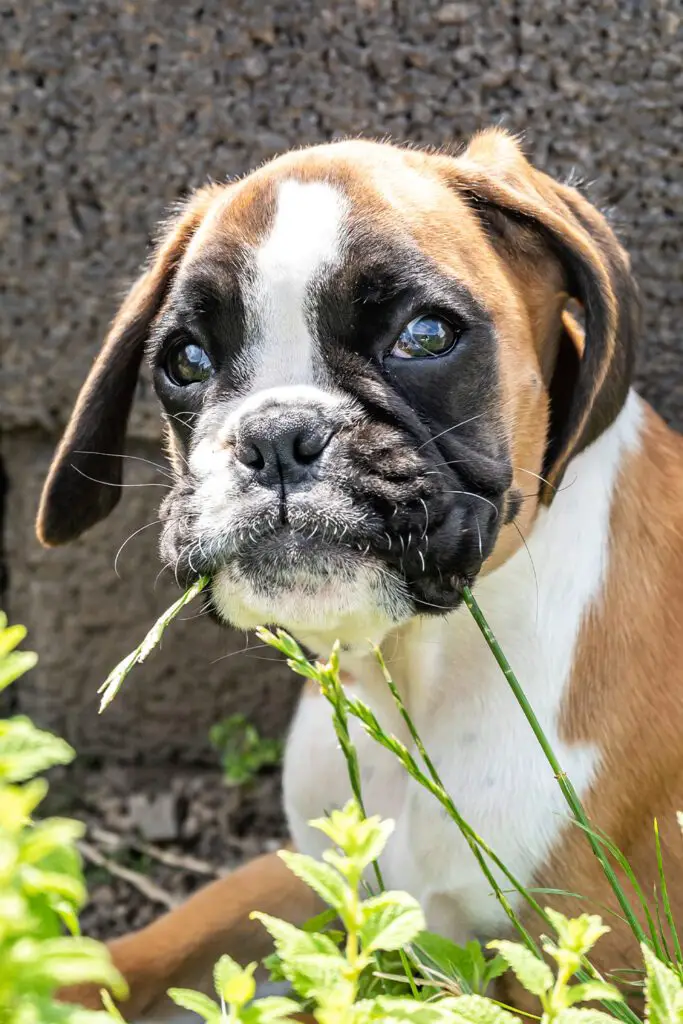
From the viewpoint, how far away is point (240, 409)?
1.76 m

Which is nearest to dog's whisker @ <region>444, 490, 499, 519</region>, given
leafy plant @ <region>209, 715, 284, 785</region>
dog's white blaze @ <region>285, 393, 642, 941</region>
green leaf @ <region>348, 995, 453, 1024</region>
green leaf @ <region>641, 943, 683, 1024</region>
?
dog's white blaze @ <region>285, 393, 642, 941</region>

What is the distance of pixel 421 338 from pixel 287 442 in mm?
316

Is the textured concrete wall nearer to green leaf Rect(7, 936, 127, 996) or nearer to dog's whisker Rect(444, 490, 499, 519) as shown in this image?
dog's whisker Rect(444, 490, 499, 519)

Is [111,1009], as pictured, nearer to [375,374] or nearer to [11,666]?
[11,666]

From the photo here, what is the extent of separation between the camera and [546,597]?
204 cm

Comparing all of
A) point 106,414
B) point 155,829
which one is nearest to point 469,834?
point 106,414

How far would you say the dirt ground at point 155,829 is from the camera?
123 inches

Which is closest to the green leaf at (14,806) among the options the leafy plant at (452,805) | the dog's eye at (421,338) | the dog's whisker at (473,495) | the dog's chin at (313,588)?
the leafy plant at (452,805)

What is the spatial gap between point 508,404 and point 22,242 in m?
1.61

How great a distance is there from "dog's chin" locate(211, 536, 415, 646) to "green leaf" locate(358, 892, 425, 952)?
697 millimetres

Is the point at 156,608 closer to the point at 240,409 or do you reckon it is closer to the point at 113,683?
the point at 240,409

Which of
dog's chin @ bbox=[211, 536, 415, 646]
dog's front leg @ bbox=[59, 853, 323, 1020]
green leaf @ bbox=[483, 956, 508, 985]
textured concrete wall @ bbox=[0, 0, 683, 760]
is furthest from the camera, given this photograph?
textured concrete wall @ bbox=[0, 0, 683, 760]

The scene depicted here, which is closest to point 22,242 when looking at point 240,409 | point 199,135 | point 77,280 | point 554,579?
point 77,280

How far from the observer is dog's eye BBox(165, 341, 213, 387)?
1944 mm
